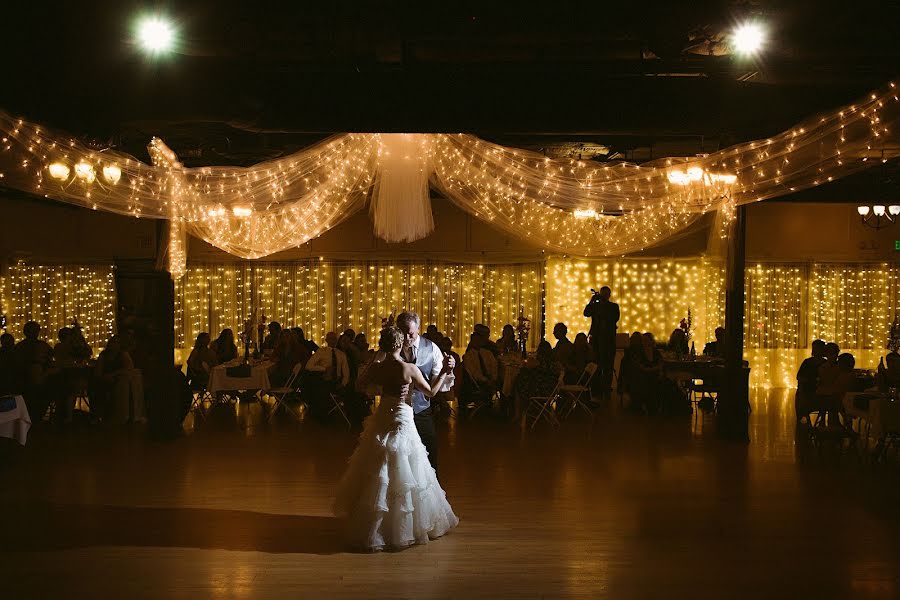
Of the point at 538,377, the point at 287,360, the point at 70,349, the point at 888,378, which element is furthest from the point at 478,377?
the point at 70,349

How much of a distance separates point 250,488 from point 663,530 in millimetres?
3303

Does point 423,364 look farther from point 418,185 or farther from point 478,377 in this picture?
point 478,377

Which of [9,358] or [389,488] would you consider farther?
[9,358]

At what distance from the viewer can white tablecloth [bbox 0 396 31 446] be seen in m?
7.44

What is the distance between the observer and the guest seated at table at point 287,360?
10.9 meters

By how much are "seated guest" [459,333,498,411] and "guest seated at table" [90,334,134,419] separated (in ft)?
13.5

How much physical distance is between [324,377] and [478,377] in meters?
1.93

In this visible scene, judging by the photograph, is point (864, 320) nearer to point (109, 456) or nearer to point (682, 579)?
point (682, 579)

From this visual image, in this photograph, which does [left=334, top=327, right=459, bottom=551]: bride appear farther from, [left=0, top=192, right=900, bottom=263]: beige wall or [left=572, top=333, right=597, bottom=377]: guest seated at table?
[left=0, top=192, right=900, bottom=263]: beige wall

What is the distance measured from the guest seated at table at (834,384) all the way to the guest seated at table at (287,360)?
6.12 meters

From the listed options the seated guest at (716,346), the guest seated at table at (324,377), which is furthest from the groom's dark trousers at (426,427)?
the seated guest at (716,346)

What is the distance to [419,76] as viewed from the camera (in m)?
6.30

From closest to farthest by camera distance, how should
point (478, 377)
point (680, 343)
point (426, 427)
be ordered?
point (426, 427)
point (478, 377)
point (680, 343)

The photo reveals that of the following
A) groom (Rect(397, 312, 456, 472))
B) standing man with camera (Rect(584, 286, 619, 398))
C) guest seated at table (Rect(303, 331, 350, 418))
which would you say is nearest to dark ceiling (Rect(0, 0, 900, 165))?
groom (Rect(397, 312, 456, 472))
